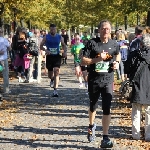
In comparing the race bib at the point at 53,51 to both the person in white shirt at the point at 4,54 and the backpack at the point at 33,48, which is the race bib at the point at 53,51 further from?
the backpack at the point at 33,48

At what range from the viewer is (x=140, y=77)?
24.7 ft

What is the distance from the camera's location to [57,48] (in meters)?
12.3

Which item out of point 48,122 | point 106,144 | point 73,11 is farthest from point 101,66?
point 73,11

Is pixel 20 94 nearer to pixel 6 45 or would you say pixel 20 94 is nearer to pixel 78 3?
pixel 6 45

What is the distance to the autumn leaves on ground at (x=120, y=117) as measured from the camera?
24.3ft

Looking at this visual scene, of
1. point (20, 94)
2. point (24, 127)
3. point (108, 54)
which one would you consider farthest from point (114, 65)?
point (20, 94)

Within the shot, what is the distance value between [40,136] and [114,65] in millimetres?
2000

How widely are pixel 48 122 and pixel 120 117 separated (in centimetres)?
163

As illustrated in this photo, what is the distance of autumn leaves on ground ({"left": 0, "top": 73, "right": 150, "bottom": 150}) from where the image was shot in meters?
7.40

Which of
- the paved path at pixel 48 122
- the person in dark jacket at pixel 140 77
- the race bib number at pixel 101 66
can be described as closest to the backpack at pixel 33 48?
the paved path at pixel 48 122

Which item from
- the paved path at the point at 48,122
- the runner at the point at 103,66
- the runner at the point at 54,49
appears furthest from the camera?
the runner at the point at 54,49

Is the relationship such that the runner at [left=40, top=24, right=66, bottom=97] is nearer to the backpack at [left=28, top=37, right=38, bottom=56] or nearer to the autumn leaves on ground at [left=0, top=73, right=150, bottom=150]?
the autumn leaves on ground at [left=0, top=73, right=150, bottom=150]

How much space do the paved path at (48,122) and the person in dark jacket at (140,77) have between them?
53 centimetres

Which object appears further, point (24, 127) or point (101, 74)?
point (24, 127)
